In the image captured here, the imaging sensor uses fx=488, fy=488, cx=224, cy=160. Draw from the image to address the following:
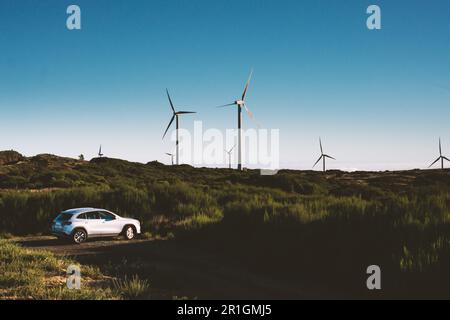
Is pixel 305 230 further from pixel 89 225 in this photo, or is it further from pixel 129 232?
pixel 89 225

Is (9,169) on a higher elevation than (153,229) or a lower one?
higher

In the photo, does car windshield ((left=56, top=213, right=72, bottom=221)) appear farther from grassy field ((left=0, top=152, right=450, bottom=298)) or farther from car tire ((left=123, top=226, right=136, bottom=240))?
grassy field ((left=0, top=152, right=450, bottom=298))

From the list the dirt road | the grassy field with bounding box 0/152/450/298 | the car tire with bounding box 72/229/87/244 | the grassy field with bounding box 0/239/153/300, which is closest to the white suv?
the car tire with bounding box 72/229/87/244

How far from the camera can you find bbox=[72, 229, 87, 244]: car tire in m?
22.1

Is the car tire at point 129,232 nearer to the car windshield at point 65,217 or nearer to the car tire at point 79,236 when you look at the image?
the car tire at point 79,236

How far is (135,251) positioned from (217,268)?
4.97 metres

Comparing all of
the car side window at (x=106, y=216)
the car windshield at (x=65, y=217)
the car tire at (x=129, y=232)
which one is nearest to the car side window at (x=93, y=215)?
the car side window at (x=106, y=216)

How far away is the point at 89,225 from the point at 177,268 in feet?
25.8

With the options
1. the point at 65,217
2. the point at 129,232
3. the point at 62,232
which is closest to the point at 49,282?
the point at 62,232

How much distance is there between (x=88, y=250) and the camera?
66.9 ft

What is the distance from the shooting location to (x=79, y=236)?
22.3 metres
